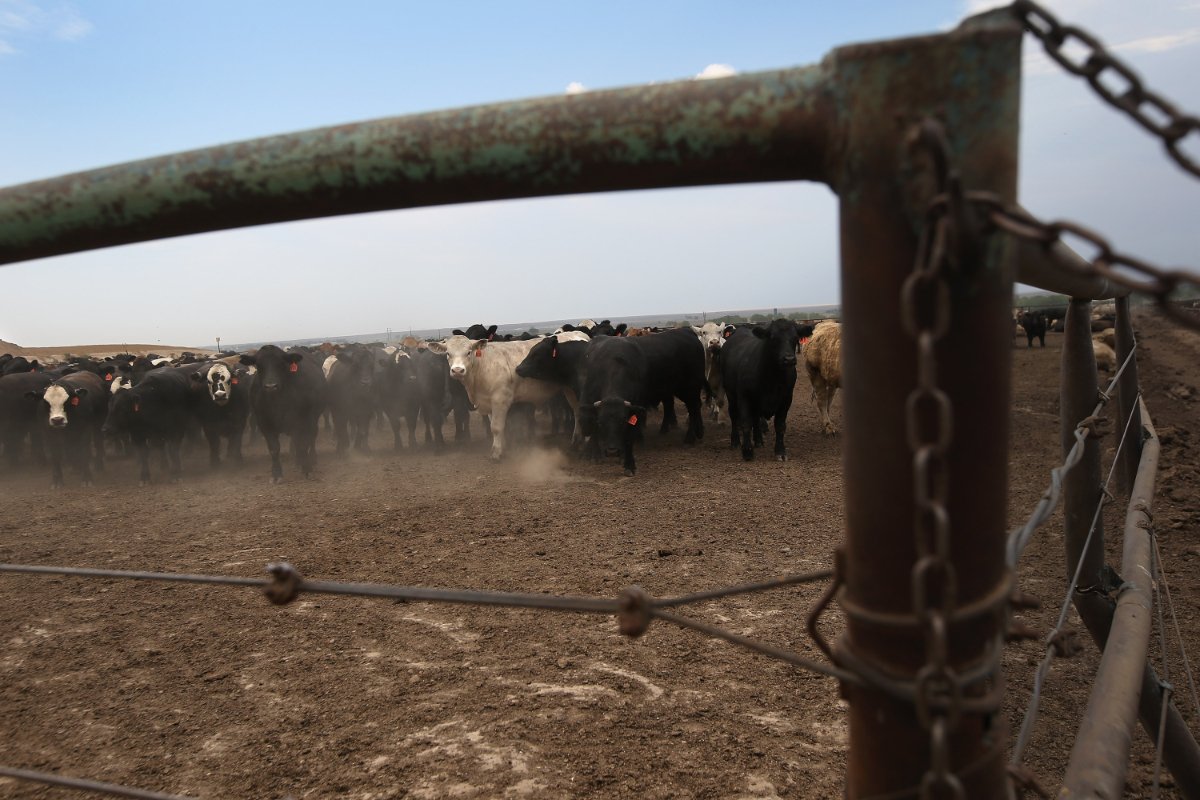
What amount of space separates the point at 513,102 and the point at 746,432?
991 centimetres

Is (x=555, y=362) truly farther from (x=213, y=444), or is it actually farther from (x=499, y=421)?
(x=213, y=444)

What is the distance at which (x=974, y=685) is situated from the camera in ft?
2.68

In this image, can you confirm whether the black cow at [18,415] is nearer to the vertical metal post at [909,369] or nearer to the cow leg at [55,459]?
the cow leg at [55,459]

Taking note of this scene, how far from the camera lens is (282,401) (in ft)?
38.0

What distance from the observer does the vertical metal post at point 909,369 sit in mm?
742

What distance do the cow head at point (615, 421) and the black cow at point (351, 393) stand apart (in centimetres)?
490

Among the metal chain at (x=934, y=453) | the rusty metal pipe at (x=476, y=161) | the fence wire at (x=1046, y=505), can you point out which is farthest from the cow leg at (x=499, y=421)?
the metal chain at (x=934, y=453)

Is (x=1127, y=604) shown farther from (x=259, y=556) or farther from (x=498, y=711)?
(x=259, y=556)

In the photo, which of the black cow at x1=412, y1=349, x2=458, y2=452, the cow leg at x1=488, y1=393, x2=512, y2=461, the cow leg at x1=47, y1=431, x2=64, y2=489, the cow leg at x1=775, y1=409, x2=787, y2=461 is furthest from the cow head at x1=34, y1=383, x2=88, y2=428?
the cow leg at x1=775, y1=409, x2=787, y2=461

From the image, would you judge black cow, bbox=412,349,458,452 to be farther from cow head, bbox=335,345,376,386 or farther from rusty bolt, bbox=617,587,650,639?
rusty bolt, bbox=617,587,650,639

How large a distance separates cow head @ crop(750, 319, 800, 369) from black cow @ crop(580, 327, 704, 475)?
5.80ft

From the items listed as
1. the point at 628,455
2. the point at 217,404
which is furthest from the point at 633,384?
the point at 217,404

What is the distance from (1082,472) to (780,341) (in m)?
7.90

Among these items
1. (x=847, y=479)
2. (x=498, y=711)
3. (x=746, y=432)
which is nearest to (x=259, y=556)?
(x=498, y=711)
